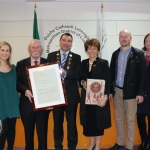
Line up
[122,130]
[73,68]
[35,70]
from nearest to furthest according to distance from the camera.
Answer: [35,70] < [73,68] < [122,130]

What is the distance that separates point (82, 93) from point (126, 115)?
73 centimetres

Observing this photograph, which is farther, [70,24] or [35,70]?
[70,24]

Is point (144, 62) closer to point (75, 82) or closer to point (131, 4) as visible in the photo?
point (75, 82)

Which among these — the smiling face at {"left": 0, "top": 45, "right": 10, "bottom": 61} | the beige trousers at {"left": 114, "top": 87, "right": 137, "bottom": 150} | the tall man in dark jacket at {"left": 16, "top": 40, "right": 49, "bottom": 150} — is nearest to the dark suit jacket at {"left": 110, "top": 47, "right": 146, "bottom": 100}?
the beige trousers at {"left": 114, "top": 87, "right": 137, "bottom": 150}

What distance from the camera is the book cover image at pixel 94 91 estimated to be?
2.66 m

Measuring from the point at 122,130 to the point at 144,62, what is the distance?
1.03 metres

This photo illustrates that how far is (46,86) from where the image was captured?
8.25 feet

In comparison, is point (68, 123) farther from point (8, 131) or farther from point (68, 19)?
point (68, 19)

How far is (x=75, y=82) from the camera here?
9.00 ft

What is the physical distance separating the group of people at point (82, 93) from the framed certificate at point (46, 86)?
80 mm

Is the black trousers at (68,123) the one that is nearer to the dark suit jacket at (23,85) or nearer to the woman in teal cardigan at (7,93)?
the dark suit jacket at (23,85)

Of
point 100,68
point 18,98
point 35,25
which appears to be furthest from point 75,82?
point 35,25

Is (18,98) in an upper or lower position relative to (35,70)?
lower

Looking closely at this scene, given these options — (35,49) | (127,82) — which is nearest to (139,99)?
(127,82)
